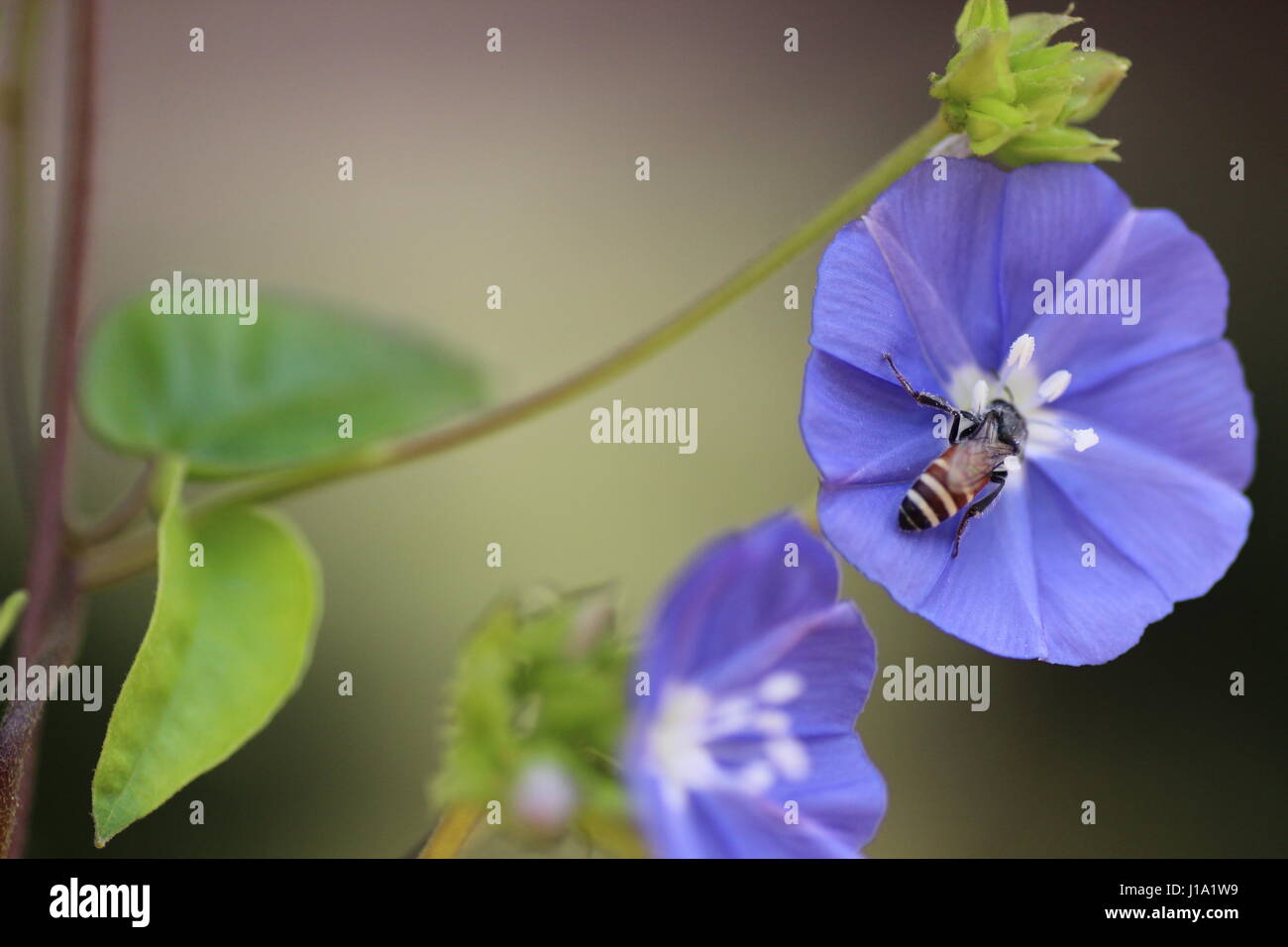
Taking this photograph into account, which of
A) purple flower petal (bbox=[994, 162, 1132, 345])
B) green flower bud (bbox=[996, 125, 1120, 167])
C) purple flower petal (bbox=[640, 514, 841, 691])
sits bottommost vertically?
purple flower petal (bbox=[640, 514, 841, 691])

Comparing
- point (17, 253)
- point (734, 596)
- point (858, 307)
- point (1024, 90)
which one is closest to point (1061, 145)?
point (1024, 90)

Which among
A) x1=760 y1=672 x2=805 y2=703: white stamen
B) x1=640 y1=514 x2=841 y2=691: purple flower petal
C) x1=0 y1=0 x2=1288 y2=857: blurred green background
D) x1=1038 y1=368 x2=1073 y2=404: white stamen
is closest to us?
x1=640 y1=514 x2=841 y2=691: purple flower petal

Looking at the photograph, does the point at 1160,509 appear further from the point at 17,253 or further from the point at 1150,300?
the point at 17,253

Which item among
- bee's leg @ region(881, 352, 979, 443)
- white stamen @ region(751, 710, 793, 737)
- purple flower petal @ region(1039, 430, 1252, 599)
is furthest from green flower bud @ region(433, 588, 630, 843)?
purple flower petal @ region(1039, 430, 1252, 599)

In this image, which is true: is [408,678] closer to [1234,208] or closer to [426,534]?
[426,534]

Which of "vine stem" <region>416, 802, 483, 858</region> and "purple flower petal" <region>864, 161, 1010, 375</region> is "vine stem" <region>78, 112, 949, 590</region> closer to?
"purple flower petal" <region>864, 161, 1010, 375</region>

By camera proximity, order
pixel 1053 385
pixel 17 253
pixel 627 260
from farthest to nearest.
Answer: pixel 627 260, pixel 17 253, pixel 1053 385

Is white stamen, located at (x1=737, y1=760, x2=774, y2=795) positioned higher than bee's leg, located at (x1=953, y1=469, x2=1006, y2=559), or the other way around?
bee's leg, located at (x1=953, y1=469, x2=1006, y2=559)

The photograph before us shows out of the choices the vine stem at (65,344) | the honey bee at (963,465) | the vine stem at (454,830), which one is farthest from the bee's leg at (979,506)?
the vine stem at (65,344)
